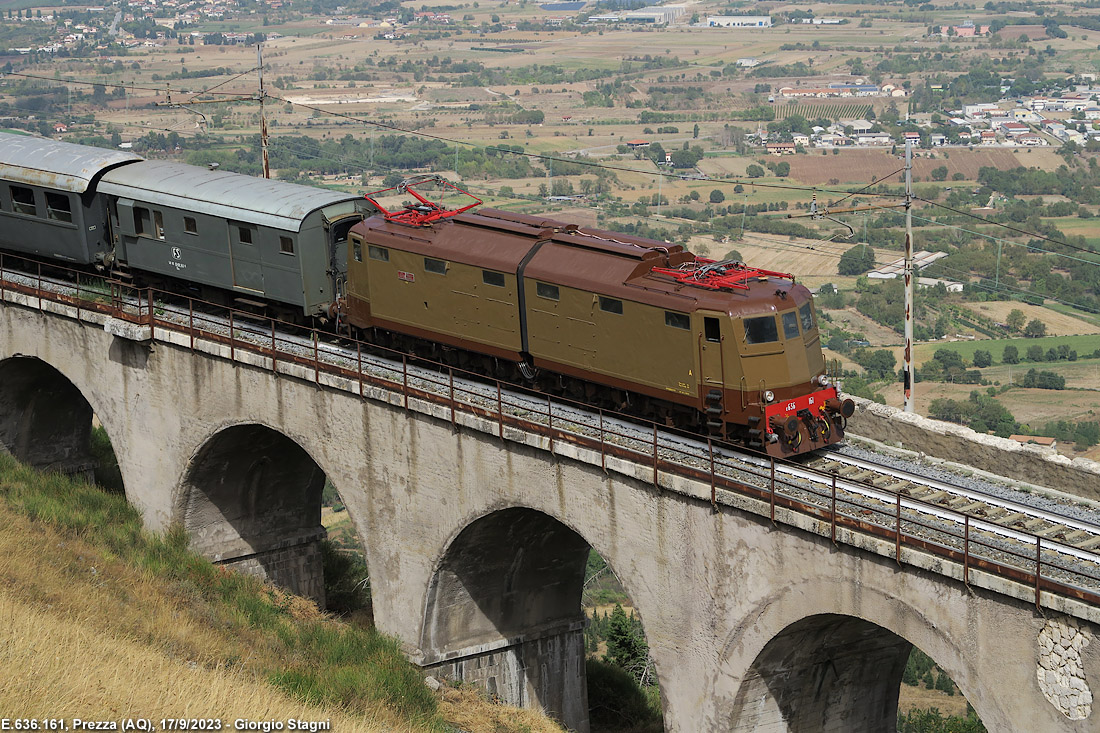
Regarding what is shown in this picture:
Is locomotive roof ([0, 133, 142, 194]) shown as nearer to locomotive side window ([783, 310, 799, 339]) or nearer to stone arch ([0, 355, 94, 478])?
stone arch ([0, 355, 94, 478])

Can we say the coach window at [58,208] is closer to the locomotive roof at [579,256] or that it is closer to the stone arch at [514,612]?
the locomotive roof at [579,256]

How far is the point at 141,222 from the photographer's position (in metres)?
34.9

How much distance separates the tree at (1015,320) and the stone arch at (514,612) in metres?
85.9

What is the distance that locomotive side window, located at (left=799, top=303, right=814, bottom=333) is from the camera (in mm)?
23625

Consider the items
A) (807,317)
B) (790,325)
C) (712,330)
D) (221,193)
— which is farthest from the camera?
(221,193)

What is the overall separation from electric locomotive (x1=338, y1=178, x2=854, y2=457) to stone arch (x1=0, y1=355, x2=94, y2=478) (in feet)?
44.2

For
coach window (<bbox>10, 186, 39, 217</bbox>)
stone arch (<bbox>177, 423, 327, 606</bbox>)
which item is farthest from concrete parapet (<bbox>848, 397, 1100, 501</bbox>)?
coach window (<bbox>10, 186, 39, 217</bbox>)

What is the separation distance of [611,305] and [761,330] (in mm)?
3154

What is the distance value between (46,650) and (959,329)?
97.8 metres

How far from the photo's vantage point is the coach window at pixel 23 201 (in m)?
37.3

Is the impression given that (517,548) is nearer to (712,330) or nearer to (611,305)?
(611,305)

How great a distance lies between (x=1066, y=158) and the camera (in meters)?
170

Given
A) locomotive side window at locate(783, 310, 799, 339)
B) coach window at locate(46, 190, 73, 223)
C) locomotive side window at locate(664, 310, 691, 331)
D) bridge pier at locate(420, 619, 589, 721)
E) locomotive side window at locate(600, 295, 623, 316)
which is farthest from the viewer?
coach window at locate(46, 190, 73, 223)

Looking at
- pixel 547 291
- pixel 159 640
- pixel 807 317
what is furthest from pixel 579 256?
pixel 159 640
